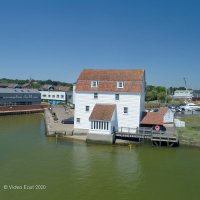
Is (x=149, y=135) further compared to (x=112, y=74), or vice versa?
(x=112, y=74)

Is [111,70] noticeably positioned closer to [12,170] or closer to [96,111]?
[96,111]

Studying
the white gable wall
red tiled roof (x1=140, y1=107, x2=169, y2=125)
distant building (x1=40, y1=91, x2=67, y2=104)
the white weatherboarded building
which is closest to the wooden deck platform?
the white weatherboarded building

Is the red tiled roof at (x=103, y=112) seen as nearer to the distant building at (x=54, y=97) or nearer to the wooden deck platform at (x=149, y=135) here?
the wooden deck platform at (x=149, y=135)

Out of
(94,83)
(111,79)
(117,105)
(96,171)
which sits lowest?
(96,171)

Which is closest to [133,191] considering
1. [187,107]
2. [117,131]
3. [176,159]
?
[176,159]

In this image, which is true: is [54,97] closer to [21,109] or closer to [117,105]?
[21,109]

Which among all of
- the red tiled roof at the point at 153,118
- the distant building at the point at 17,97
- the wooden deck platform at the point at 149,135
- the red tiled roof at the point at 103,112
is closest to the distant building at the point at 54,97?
the distant building at the point at 17,97

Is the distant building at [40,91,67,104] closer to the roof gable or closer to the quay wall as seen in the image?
the quay wall

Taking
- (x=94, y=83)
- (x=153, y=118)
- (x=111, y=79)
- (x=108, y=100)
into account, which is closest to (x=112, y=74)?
(x=111, y=79)
